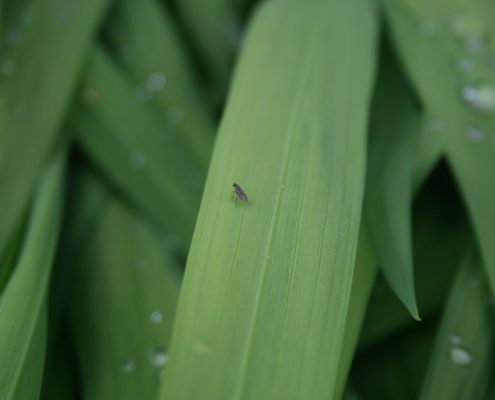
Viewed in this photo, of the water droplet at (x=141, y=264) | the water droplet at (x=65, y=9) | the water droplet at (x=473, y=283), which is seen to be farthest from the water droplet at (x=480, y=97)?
the water droplet at (x=65, y=9)

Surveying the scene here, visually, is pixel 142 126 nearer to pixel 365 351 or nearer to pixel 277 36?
pixel 277 36

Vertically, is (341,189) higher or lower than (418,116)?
lower

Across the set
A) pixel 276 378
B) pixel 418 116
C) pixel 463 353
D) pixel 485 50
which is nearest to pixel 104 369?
pixel 276 378

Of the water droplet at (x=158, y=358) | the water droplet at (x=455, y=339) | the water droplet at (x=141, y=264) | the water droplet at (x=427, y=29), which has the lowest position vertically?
the water droplet at (x=158, y=358)

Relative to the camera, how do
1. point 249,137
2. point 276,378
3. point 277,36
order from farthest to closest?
Result: point 277,36, point 249,137, point 276,378

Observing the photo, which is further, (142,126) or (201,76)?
(201,76)

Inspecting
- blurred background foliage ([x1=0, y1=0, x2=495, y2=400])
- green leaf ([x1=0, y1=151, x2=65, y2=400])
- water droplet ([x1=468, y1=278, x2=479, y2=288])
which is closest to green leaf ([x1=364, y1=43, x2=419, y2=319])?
blurred background foliage ([x1=0, y1=0, x2=495, y2=400])

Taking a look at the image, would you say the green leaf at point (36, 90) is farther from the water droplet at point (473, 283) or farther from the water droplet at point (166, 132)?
the water droplet at point (473, 283)
